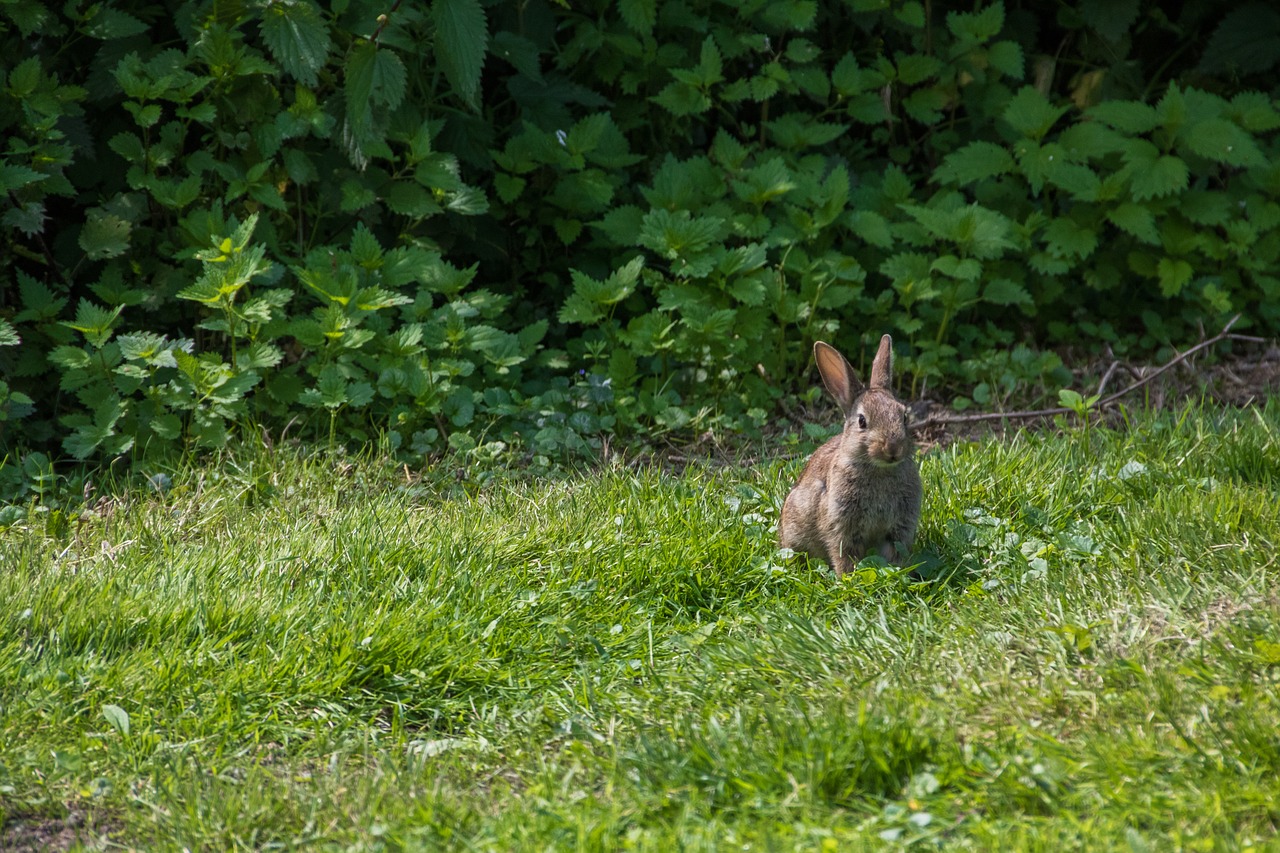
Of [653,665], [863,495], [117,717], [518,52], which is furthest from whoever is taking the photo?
[518,52]

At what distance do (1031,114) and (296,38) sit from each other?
3819 mm

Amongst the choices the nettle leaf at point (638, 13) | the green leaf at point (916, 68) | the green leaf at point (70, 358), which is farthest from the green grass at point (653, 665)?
the green leaf at point (916, 68)

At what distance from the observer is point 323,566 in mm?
4148

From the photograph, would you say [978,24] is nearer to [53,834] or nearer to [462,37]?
[462,37]

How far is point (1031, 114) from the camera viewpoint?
6.93 m

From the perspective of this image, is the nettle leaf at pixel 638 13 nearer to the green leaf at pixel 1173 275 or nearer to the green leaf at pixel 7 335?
the green leaf at pixel 1173 275

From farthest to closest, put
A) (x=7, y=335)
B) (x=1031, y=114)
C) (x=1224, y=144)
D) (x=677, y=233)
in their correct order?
(x=1031, y=114), (x=1224, y=144), (x=677, y=233), (x=7, y=335)

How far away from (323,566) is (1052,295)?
4484 mm

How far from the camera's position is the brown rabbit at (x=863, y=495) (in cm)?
427

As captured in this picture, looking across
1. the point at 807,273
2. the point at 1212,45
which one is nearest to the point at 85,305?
the point at 807,273

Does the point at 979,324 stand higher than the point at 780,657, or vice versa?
the point at 780,657

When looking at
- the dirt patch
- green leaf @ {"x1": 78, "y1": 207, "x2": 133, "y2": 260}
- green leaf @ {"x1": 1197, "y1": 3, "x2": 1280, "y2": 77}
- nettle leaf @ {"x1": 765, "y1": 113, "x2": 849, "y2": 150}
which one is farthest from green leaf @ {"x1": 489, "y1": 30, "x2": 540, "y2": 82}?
the dirt patch

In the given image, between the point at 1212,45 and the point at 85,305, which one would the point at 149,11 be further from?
the point at 1212,45

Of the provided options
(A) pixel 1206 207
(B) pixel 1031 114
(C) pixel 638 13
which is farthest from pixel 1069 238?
(C) pixel 638 13
